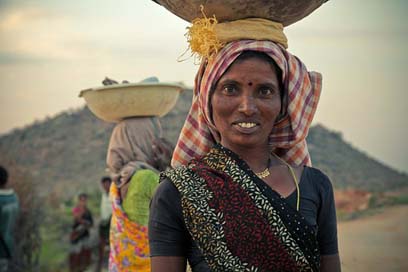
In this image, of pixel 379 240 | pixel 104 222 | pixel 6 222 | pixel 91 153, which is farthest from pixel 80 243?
pixel 91 153

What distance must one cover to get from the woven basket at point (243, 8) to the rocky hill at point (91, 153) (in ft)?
61.6

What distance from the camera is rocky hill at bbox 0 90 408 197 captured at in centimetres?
2305

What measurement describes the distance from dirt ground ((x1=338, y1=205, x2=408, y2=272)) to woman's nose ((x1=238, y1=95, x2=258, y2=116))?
9075 millimetres

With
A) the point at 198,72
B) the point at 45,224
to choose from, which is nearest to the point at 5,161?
the point at 45,224

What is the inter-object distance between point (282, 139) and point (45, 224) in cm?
1206

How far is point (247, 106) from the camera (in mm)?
2412

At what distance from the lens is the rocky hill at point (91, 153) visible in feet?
75.6

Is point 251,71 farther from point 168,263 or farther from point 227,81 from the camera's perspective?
point 168,263

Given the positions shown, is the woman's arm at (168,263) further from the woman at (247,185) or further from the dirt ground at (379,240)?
the dirt ground at (379,240)

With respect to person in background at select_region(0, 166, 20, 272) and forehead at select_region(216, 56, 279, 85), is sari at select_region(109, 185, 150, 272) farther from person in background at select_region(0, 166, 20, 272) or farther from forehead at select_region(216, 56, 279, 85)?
forehead at select_region(216, 56, 279, 85)

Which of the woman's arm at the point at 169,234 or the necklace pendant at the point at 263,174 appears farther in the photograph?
the necklace pendant at the point at 263,174

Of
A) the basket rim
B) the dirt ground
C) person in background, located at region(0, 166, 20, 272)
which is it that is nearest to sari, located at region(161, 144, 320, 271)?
the basket rim

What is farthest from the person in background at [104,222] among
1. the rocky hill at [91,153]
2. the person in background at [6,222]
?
the rocky hill at [91,153]

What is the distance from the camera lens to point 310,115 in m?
2.64
